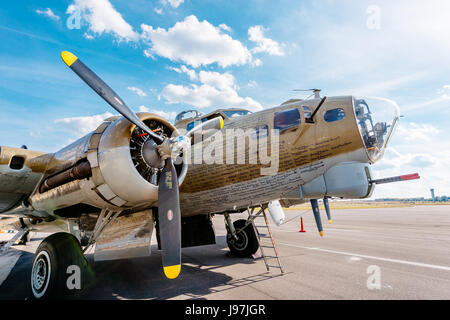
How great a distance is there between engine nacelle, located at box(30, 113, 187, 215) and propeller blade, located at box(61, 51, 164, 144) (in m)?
0.47

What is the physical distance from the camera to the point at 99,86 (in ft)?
16.0

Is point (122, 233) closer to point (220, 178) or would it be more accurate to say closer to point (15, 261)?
point (220, 178)

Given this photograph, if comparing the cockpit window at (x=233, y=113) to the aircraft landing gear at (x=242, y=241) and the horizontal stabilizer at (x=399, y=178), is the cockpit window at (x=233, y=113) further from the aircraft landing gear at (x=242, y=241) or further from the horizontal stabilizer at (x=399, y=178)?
the horizontal stabilizer at (x=399, y=178)

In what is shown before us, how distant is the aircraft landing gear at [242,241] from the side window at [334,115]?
463 cm

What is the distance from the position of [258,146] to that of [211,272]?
3729 mm

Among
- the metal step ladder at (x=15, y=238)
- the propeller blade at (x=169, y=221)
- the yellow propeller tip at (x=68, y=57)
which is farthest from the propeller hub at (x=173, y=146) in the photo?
the metal step ladder at (x=15, y=238)

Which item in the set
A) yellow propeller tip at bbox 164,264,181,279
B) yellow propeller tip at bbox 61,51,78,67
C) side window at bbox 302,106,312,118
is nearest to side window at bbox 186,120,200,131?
side window at bbox 302,106,312,118

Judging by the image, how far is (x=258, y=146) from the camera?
597 centimetres

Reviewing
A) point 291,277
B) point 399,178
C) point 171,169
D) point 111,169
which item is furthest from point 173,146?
point 399,178

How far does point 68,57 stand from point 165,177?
2.77m

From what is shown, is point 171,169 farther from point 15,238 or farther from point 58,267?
point 15,238

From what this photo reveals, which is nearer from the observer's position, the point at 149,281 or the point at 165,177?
the point at 165,177
